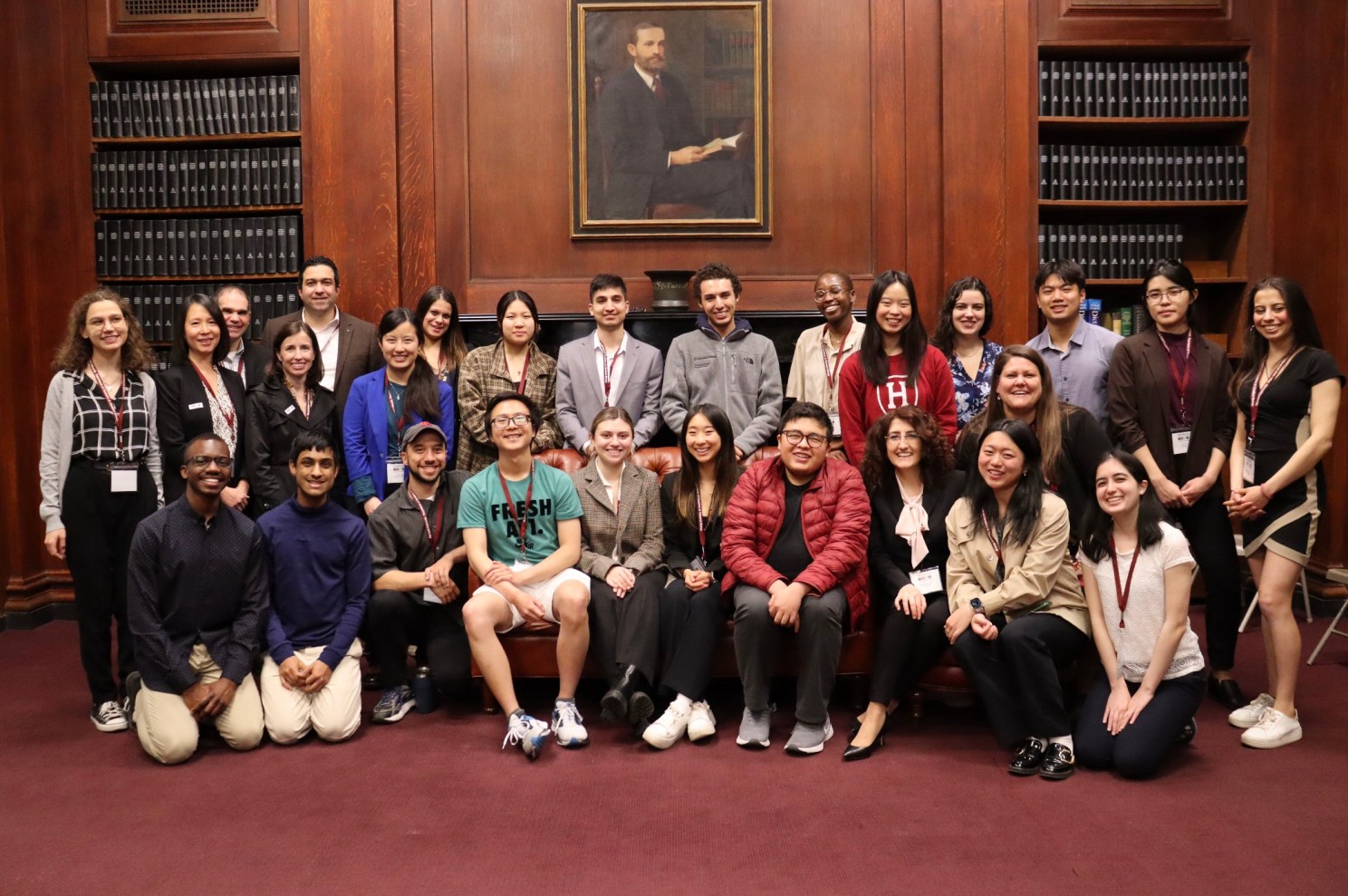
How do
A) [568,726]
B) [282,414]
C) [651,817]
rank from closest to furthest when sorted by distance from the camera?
1. [651,817]
2. [568,726]
3. [282,414]

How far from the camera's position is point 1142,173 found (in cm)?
590

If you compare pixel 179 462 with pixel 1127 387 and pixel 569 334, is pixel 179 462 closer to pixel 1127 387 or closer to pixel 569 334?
pixel 569 334

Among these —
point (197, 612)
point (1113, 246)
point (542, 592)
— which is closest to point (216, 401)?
point (197, 612)

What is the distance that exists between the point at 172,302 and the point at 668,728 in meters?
3.71

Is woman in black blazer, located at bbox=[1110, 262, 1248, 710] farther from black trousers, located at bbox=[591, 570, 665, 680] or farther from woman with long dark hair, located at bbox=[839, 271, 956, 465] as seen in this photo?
black trousers, located at bbox=[591, 570, 665, 680]

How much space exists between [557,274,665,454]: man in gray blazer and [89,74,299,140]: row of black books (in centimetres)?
206

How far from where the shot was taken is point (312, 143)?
18.8ft

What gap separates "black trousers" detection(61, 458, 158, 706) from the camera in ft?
13.4

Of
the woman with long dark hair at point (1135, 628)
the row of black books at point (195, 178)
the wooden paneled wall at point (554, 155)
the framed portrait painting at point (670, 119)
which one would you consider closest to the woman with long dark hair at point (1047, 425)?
the woman with long dark hair at point (1135, 628)

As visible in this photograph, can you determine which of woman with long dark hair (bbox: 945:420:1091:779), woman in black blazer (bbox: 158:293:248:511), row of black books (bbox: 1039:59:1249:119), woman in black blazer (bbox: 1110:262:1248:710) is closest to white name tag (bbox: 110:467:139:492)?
woman in black blazer (bbox: 158:293:248:511)

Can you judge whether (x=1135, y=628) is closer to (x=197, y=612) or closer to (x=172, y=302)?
(x=197, y=612)

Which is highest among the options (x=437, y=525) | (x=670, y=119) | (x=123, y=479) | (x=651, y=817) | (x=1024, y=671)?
(x=670, y=119)

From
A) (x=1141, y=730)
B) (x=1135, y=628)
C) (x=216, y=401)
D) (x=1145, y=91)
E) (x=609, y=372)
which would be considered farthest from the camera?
(x=1145, y=91)

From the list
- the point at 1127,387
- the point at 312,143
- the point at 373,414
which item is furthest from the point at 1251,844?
the point at 312,143
